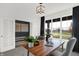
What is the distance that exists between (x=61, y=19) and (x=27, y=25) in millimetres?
2012

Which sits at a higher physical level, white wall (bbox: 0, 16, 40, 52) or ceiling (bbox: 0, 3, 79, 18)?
ceiling (bbox: 0, 3, 79, 18)

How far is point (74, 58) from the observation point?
1.18m

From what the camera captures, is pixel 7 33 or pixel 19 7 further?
pixel 7 33

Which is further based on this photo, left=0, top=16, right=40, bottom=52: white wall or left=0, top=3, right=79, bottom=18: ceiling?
left=0, top=16, right=40, bottom=52: white wall

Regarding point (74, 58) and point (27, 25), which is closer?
point (74, 58)

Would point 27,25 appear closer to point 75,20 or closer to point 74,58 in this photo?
point 75,20

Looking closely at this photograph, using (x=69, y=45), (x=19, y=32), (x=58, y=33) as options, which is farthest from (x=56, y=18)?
(x=69, y=45)

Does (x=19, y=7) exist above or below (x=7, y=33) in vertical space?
above

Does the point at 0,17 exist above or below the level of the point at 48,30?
above

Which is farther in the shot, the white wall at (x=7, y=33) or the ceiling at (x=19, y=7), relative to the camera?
the white wall at (x=7, y=33)

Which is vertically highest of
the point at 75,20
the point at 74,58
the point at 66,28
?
the point at 75,20

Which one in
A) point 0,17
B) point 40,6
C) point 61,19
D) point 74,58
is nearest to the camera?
point 74,58

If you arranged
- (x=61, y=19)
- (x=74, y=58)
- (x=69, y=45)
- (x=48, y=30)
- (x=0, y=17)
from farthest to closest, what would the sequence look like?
Answer: (x=48, y=30) < (x=61, y=19) < (x=0, y=17) < (x=69, y=45) < (x=74, y=58)

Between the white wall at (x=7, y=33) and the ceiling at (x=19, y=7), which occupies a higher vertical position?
the ceiling at (x=19, y=7)
